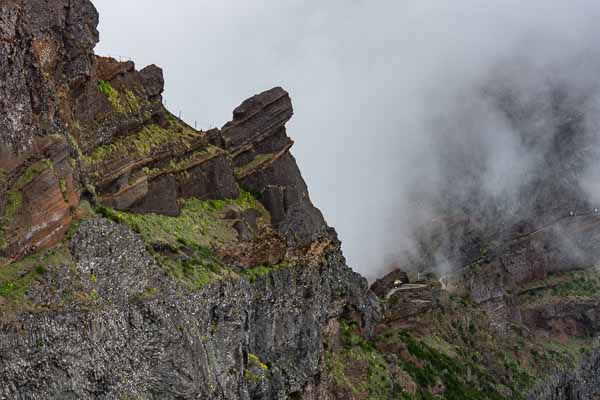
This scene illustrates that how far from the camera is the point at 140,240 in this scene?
6309cm

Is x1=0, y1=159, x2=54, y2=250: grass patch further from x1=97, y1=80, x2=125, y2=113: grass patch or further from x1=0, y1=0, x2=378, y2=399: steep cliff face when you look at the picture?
x1=97, y1=80, x2=125, y2=113: grass patch

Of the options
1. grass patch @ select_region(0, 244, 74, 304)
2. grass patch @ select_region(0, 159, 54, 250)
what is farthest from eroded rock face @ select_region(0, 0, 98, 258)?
grass patch @ select_region(0, 244, 74, 304)

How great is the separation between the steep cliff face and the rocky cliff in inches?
4.8

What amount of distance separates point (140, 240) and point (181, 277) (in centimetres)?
357

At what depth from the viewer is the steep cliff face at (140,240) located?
5256cm

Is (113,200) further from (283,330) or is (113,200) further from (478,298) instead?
(478,298)

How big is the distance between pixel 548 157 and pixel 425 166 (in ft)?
62.8

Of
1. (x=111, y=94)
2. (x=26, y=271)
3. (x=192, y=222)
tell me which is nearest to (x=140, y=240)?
(x=26, y=271)

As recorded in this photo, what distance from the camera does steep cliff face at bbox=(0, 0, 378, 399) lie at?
52.6 m

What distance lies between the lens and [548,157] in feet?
562

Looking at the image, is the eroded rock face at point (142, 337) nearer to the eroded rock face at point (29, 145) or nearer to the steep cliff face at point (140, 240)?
the steep cliff face at point (140, 240)

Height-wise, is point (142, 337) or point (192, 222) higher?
point (192, 222)

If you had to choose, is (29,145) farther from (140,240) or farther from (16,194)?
(140,240)

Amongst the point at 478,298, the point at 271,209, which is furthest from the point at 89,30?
the point at 478,298
